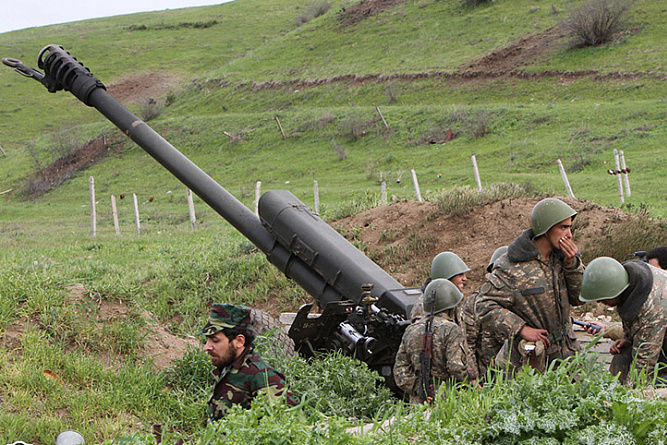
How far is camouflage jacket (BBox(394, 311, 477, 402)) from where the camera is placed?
473 centimetres

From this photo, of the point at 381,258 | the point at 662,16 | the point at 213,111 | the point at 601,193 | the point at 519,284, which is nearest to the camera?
the point at 519,284

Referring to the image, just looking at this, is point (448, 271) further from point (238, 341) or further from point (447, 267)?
point (238, 341)

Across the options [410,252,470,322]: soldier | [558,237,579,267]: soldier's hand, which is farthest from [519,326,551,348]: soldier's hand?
[410,252,470,322]: soldier

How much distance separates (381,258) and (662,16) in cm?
3227

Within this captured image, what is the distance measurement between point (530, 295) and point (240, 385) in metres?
2.27

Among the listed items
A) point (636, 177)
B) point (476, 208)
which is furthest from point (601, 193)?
point (476, 208)

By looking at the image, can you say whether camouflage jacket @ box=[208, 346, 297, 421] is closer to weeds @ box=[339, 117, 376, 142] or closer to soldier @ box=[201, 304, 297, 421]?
soldier @ box=[201, 304, 297, 421]

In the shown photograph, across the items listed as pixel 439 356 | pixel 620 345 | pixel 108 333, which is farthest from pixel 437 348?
pixel 108 333

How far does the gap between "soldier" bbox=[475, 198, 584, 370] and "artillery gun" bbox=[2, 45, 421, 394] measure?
2.82 ft

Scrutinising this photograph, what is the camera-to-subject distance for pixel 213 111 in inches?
1710

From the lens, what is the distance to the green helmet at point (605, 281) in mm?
4414

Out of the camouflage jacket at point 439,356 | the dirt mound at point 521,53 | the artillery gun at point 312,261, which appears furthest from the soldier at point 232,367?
the dirt mound at point 521,53

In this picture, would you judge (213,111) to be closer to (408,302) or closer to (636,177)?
(636,177)

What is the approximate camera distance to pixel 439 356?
15.6 feet
